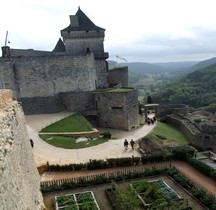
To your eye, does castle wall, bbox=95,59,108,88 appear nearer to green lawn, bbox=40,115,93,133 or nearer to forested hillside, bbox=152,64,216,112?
green lawn, bbox=40,115,93,133

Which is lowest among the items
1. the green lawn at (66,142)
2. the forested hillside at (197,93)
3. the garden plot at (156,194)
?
the forested hillside at (197,93)

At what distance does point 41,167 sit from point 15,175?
32.0 ft

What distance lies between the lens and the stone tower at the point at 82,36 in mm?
38500

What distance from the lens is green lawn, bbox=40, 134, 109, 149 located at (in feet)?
75.8

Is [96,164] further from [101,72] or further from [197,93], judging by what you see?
[197,93]

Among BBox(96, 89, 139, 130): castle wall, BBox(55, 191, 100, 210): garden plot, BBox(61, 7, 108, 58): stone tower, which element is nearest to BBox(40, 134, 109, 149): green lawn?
BBox(96, 89, 139, 130): castle wall

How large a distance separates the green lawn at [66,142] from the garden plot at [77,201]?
7.59 meters

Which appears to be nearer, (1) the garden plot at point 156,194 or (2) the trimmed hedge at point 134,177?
(1) the garden plot at point 156,194

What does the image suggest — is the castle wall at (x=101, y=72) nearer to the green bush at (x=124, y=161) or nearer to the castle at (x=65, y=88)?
the castle at (x=65, y=88)

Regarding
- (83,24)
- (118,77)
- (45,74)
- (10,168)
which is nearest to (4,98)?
(10,168)

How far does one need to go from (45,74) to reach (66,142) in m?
11.8

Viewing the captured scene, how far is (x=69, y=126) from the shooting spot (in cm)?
2750

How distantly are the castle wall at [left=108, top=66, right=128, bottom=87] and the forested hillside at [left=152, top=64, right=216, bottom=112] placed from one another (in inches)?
1822

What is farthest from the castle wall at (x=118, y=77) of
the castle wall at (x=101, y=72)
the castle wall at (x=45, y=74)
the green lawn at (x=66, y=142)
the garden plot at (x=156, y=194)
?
the garden plot at (x=156, y=194)
